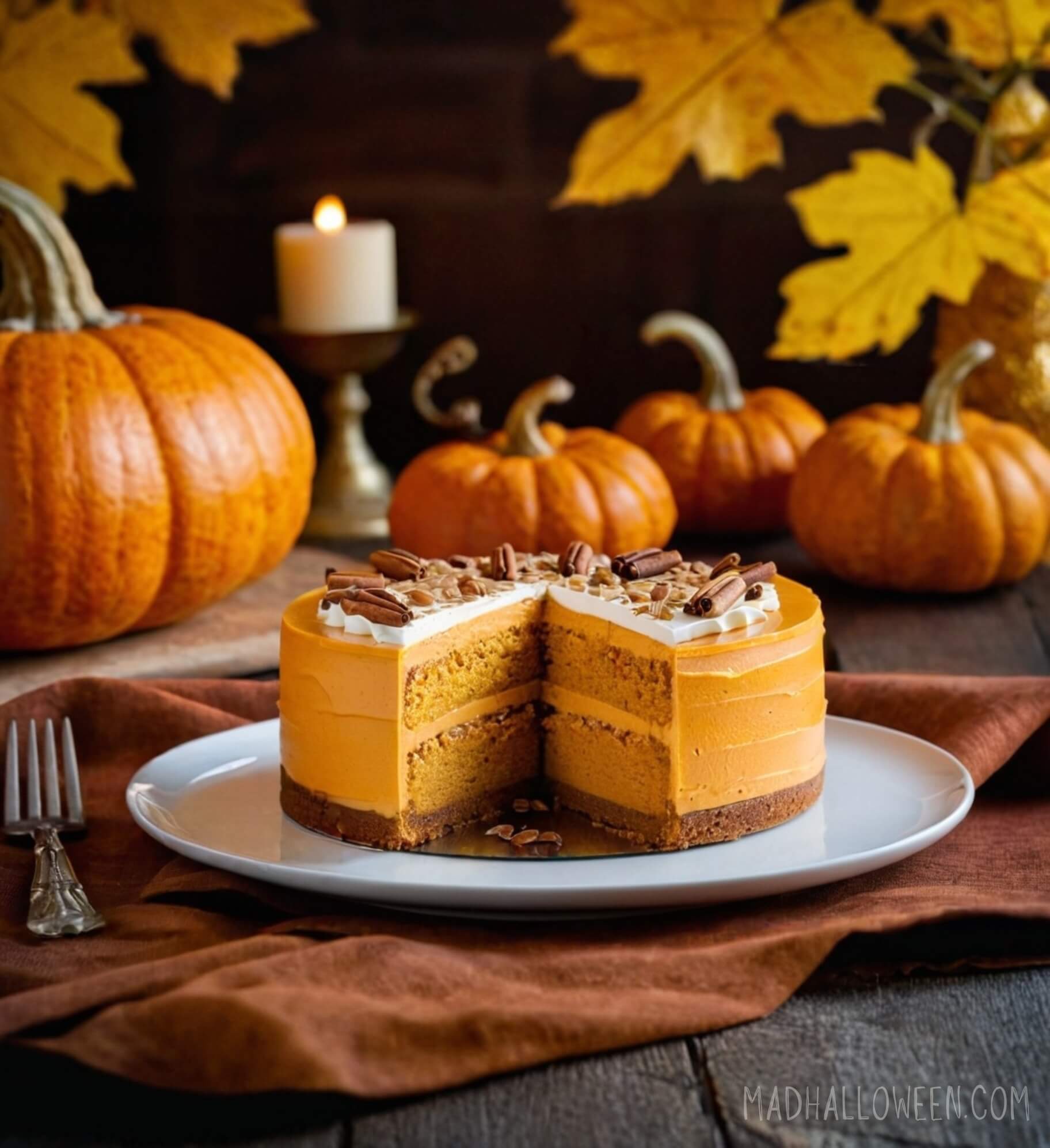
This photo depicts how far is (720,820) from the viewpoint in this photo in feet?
5.71

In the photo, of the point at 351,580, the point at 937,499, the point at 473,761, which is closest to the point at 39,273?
the point at 351,580

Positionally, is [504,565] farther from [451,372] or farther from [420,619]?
[451,372]

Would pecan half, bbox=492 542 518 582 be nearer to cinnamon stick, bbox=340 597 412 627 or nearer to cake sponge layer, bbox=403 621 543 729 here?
cake sponge layer, bbox=403 621 543 729

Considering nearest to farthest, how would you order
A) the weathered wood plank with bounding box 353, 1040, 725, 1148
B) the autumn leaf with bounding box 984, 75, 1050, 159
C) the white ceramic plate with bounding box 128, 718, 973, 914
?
1. the weathered wood plank with bounding box 353, 1040, 725, 1148
2. the white ceramic plate with bounding box 128, 718, 973, 914
3. the autumn leaf with bounding box 984, 75, 1050, 159

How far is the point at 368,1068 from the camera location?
1.27m

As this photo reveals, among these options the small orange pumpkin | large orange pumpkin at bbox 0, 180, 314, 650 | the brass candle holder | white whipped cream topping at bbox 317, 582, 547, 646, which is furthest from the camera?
the brass candle holder

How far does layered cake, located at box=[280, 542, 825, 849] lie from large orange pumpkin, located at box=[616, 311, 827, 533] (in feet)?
3.71

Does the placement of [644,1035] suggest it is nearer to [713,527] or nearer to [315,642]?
[315,642]

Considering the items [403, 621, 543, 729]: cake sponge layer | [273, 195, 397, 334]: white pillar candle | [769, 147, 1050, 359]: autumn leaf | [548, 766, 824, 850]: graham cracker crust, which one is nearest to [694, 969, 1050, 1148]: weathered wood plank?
[548, 766, 824, 850]: graham cracker crust

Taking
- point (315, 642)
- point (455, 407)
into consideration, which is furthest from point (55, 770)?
point (455, 407)

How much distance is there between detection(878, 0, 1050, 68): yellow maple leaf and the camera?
287 cm

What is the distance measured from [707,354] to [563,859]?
5.40ft

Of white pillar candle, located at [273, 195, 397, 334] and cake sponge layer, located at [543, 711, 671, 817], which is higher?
white pillar candle, located at [273, 195, 397, 334]

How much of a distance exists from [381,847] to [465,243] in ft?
6.18
